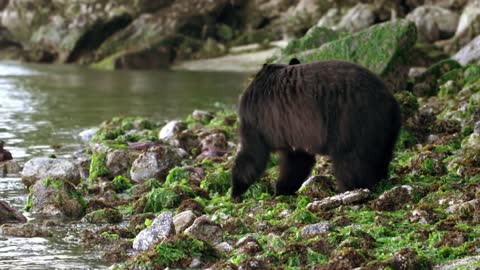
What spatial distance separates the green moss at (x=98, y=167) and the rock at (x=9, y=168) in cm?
110

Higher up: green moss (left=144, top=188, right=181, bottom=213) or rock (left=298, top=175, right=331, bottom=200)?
rock (left=298, top=175, right=331, bottom=200)

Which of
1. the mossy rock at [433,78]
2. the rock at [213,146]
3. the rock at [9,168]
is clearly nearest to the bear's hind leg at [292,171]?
the rock at [213,146]

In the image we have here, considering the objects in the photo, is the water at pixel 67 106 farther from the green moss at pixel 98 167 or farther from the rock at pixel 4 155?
the green moss at pixel 98 167

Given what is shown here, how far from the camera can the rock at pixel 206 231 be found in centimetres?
768

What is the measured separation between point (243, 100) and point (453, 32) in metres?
24.3

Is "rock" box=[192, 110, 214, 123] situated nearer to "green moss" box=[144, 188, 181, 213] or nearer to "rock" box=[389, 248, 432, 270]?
"green moss" box=[144, 188, 181, 213]

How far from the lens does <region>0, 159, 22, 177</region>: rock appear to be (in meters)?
12.2

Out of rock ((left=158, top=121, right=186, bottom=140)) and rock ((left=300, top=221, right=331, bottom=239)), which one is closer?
rock ((left=300, top=221, right=331, bottom=239))

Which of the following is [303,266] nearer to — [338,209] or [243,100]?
[338,209]

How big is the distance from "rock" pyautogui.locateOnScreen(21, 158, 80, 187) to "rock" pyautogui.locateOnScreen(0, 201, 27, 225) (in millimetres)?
1918

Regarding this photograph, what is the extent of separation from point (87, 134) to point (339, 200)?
8895 mm

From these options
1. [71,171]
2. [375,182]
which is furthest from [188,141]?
[375,182]

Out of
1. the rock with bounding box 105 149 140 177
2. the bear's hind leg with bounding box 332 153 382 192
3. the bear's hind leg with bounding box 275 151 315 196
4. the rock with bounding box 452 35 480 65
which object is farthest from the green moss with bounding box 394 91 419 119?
the rock with bounding box 452 35 480 65

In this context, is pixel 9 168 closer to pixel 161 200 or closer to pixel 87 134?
pixel 161 200
